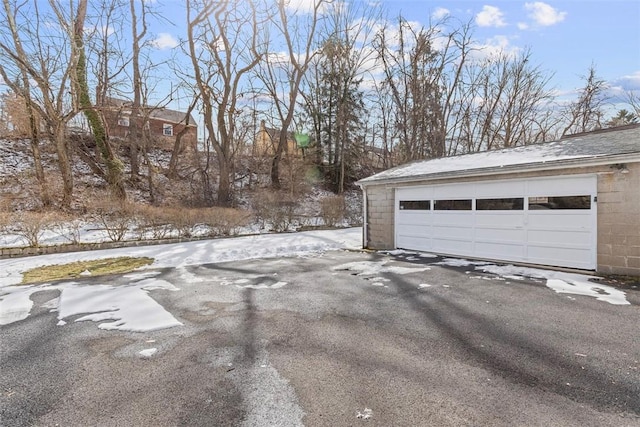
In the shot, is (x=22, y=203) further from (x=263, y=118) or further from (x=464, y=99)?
(x=464, y=99)

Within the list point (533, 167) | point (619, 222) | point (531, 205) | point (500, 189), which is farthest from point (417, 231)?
point (619, 222)

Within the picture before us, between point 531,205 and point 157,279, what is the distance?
7.50 metres

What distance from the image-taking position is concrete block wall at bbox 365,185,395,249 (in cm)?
1008

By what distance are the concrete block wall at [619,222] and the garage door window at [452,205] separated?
256cm

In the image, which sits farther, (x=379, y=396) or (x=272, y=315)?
(x=272, y=315)

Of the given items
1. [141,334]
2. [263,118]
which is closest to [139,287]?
[141,334]

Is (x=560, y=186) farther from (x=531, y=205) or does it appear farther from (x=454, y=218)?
(x=454, y=218)

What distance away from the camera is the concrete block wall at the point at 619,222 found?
5.79 meters

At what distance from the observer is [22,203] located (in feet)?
41.6

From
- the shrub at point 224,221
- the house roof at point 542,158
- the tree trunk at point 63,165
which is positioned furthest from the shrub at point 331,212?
the tree trunk at point 63,165

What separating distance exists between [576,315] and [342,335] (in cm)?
284

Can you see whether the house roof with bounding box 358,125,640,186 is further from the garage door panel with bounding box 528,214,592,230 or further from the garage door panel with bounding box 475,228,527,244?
the garage door panel with bounding box 475,228,527,244

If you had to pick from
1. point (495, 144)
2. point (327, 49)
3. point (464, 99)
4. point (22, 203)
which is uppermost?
point (327, 49)

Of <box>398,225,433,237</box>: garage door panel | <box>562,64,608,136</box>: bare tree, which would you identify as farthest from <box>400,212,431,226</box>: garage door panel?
<box>562,64,608,136</box>: bare tree
